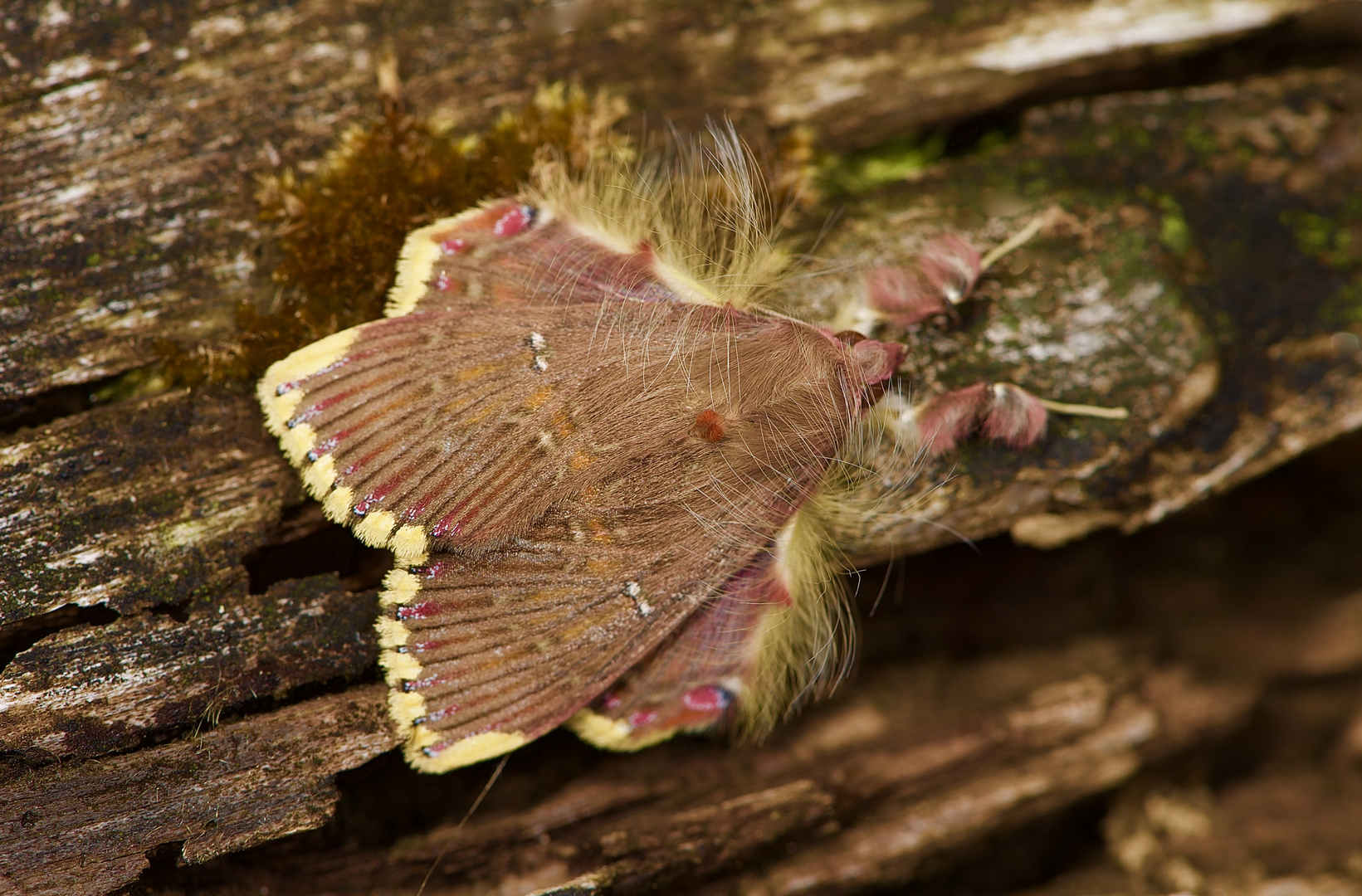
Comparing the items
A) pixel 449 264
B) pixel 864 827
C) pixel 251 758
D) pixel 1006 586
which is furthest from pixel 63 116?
pixel 1006 586

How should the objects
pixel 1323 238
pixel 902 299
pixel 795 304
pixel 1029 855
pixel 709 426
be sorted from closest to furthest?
pixel 709 426 < pixel 902 299 < pixel 795 304 < pixel 1323 238 < pixel 1029 855

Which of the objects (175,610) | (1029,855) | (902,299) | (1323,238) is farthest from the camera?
(1029,855)

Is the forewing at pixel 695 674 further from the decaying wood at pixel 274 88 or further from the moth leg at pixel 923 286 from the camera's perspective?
the decaying wood at pixel 274 88

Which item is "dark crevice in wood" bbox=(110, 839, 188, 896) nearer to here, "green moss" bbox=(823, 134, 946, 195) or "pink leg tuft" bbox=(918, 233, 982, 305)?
"pink leg tuft" bbox=(918, 233, 982, 305)

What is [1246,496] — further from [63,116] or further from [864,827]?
[63,116]

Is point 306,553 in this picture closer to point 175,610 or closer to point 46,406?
point 175,610

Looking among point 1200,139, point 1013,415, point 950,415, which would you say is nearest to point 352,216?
point 950,415

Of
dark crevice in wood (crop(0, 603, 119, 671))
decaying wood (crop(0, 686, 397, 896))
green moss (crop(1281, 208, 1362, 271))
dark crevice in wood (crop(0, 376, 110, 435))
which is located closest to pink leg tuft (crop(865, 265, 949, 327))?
green moss (crop(1281, 208, 1362, 271))
